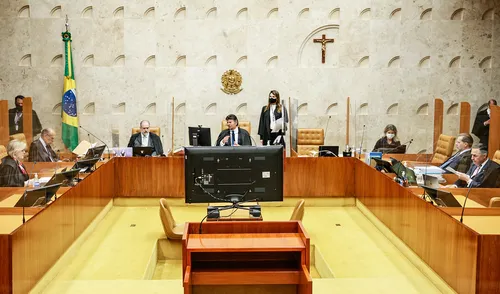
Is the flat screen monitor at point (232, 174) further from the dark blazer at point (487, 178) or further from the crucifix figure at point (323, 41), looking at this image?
the crucifix figure at point (323, 41)

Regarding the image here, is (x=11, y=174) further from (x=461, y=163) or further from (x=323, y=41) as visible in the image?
(x=323, y=41)

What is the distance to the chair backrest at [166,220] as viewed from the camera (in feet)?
20.4

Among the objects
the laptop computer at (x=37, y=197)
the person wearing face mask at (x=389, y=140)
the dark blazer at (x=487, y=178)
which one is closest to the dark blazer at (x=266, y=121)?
the person wearing face mask at (x=389, y=140)

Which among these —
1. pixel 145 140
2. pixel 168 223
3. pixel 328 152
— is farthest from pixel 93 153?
pixel 328 152

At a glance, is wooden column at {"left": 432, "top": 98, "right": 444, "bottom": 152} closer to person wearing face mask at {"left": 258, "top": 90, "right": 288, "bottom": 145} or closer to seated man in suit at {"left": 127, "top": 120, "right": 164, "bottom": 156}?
person wearing face mask at {"left": 258, "top": 90, "right": 288, "bottom": 145}

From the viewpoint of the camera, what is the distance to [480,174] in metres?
6.23

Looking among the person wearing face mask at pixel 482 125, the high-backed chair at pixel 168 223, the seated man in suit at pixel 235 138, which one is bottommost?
the high-backed chair at pixel 168 223

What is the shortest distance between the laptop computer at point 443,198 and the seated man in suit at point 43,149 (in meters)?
4.66

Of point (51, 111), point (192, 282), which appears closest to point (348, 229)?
point (192, 282)

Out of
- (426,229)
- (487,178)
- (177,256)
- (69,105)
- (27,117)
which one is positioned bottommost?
(177,256)

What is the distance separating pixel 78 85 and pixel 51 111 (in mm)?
666

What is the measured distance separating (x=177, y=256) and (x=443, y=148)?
4071 millimetres

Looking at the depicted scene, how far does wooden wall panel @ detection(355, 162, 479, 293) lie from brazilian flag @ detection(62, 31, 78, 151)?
5625 millimetres

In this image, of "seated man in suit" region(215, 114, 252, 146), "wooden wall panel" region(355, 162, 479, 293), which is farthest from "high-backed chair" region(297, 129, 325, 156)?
"wooden wall panel" region(355, 162, 479, 293)
